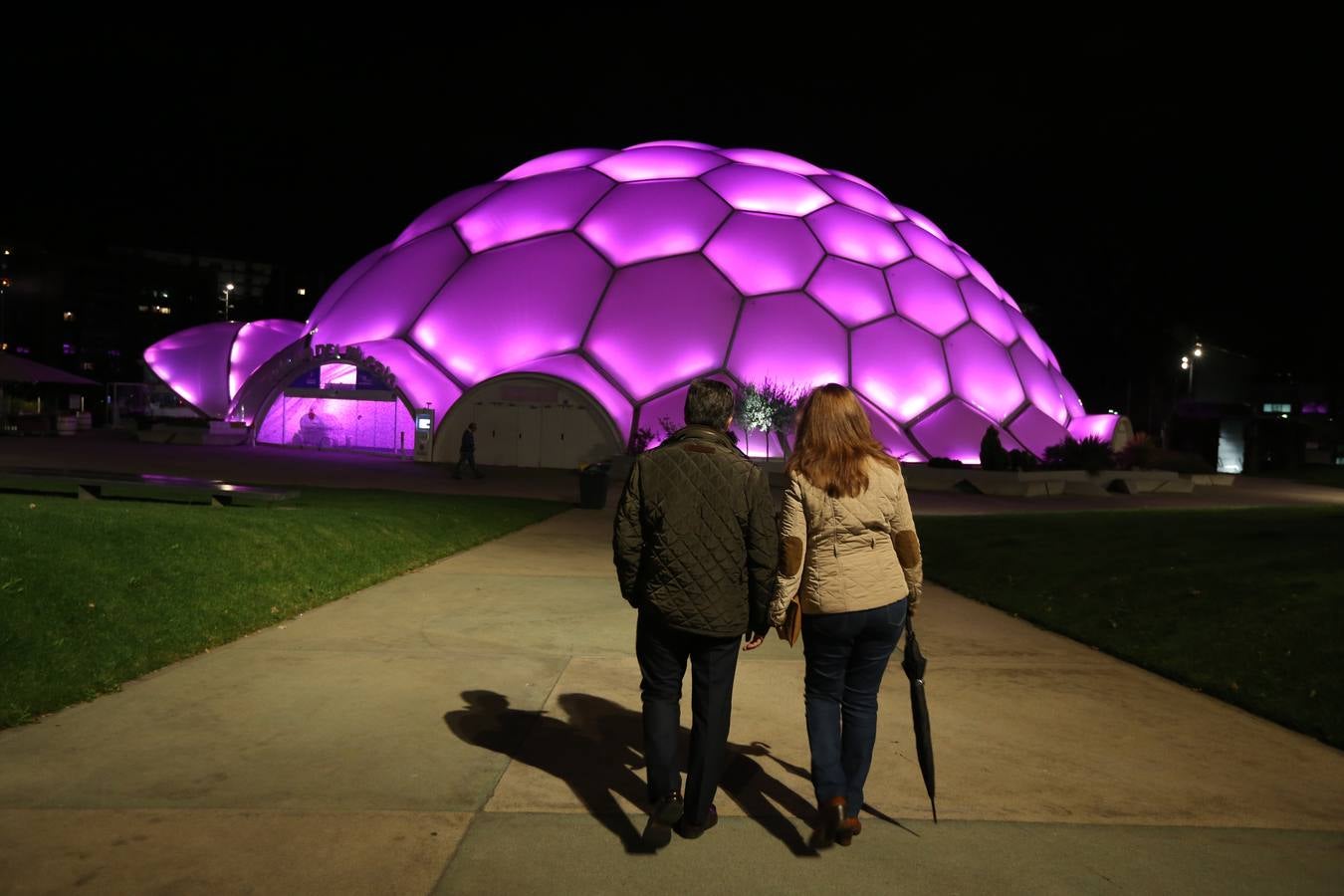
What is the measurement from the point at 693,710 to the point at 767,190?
107 ft

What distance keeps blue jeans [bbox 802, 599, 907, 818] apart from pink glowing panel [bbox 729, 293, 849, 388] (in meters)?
25.8

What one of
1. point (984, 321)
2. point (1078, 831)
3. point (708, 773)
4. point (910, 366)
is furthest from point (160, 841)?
point (984, 321)

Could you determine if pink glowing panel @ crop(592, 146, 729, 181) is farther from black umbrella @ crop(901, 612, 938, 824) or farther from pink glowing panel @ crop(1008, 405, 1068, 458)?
black umbrella @ crop(901, 612, 938, 824)

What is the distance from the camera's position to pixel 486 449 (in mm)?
30531

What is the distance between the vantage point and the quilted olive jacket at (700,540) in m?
3.82

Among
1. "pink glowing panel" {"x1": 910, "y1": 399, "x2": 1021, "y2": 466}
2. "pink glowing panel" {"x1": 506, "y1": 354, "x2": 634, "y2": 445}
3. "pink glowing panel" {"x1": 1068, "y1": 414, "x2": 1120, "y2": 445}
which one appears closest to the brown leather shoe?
"pink glowing panel" {"x1": 506, "y1": 354, "x2": 634, "y2": 445}

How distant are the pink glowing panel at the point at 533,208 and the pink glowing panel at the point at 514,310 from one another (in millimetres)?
1216

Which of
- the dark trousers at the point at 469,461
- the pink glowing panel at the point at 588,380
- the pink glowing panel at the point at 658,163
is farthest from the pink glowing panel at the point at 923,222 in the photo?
the dark trousers at the point at 469,461

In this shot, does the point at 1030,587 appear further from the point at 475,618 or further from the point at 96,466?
the point at 96,466

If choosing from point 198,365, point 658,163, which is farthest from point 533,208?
point 198,365

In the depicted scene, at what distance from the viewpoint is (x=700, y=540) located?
3.85m

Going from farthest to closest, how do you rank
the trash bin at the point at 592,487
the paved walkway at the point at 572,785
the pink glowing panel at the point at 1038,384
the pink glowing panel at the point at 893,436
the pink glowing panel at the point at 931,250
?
the pink glowing panel at the point at 931,250 → the pink glowing panel at the point at 1038,384 → the pink glowing panel at the point at 893,436 → the trash bin at the point at 592,487 → the paved walkway at the point at 572,785

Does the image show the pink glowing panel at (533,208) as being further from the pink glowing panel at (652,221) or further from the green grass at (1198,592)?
the green grass at (1198,592)

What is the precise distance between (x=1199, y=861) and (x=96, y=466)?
867 inches
